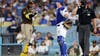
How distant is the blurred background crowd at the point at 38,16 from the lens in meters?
10.8

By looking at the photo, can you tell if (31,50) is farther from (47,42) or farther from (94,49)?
(94,49)

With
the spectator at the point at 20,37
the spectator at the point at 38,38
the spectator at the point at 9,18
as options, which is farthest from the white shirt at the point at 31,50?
the spectator at the point at 9,18

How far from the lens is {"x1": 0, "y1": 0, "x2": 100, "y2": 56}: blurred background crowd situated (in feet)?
35.3

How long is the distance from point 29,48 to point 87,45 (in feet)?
5.79

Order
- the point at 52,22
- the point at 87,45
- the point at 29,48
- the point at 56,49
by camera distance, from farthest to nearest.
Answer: the point at 52,22 → the point at 56,49 → the point at 29,48 → the point at 87,45

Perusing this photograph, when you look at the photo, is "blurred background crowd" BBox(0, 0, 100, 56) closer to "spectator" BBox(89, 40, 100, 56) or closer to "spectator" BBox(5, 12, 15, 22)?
"spectator" BBox(5, 12, 15, 22)

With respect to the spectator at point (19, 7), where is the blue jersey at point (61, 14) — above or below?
above

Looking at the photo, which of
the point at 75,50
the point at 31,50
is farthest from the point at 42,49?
the point at 75,50

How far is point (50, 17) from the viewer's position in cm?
1184

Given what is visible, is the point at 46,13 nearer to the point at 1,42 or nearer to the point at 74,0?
the point at 74,0

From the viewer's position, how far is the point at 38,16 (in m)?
11.7

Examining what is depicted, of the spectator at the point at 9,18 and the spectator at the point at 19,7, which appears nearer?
the spectator at the point at 9,18

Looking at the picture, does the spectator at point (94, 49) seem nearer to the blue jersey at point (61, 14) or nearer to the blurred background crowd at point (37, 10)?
the blurred background crowd at point (37, 10)

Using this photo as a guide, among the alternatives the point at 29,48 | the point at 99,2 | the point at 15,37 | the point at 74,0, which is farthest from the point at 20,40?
the point at 99,2
